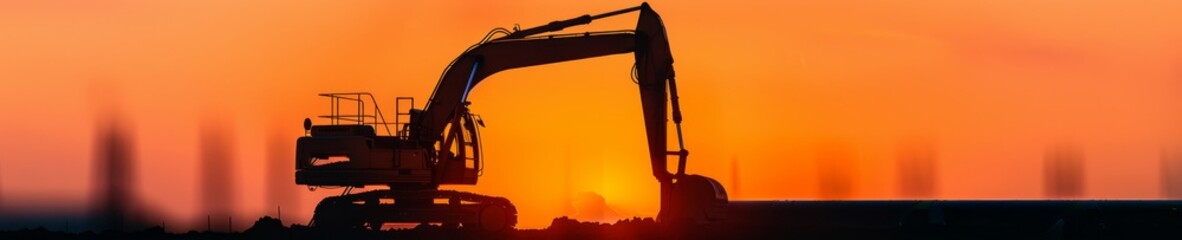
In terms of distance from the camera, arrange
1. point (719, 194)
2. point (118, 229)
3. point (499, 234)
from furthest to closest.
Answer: point (118, 229) → point (499, 234) → point (719, 194)

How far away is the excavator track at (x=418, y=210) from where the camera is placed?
165 ft

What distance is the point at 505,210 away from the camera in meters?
50.4

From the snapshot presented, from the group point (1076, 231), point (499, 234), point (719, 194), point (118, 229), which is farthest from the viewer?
point (1076, 231)

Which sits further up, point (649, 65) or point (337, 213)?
point (649, 65)

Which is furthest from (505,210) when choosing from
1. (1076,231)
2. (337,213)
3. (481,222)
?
(1076,231)

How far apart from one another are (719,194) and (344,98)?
11.8 meters

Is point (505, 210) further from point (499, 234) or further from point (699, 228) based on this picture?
point (699, 228)

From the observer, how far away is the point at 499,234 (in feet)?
159

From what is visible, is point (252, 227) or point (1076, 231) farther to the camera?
point (1076, 231)

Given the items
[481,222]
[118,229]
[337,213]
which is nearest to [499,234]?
[481,222]

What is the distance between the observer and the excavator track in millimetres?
50156

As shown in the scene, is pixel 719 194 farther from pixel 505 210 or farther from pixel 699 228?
pixel 505 210

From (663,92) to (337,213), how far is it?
10.1 m

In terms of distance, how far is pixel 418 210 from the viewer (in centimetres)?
5031
